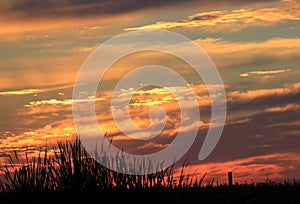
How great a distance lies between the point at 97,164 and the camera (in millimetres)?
26016

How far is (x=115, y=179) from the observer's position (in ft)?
85.4

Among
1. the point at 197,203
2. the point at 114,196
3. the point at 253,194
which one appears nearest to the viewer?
the point at 114,196

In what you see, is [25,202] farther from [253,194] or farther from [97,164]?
[253,194]

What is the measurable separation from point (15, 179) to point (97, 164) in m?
2.68

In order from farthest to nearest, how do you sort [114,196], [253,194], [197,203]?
1. [253,194]
2. [197,203]
3. [114,196]

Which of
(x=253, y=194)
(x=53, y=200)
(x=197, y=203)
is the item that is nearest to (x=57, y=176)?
(x=53, y=200)

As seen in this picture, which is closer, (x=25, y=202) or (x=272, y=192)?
(x=25, y=202)

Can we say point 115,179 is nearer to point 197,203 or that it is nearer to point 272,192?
point 197,203

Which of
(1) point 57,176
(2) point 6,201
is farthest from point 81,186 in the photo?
(2) point 6,201

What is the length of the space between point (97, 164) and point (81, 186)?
81 cm

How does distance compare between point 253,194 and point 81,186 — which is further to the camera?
point 253,194

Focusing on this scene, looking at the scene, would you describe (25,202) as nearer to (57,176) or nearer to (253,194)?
(57,176)

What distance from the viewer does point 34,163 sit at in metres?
26.6

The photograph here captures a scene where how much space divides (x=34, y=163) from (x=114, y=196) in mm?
2714
